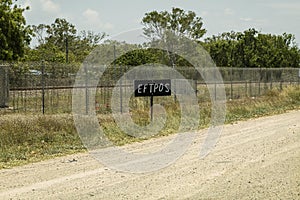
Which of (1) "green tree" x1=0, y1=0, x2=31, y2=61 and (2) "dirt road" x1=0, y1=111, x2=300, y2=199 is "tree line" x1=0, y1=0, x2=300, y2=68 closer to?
(1) "green tree" x1=0, y1=0, x2=31, y2=61

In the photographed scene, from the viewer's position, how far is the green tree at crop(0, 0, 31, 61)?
29.6 m

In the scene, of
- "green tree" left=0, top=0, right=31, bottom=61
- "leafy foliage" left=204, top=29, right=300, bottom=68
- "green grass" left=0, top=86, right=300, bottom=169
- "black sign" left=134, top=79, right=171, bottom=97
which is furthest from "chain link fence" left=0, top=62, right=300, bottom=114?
"leafy foliage" left=204, top=29, right=300, bottom=68

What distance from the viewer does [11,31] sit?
3034 centimetres

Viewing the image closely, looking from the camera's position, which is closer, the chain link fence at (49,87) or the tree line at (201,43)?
the chain link fence at (49,87)

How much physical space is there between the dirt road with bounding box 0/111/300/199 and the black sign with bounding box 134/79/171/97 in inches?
225

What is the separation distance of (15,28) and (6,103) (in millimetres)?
9938

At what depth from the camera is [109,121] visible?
56.7 ft

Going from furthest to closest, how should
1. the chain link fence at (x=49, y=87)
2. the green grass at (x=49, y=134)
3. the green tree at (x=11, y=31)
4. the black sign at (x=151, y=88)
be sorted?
the green tree at (x=11, y=31)
the chain link fence at (x=49, y=87)
the black sign at (x=151, y=88)
the green grass at (x=49, y=134)

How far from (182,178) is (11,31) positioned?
23.5 m

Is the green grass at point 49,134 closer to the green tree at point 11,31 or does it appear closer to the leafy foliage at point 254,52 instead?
the green tree at point 11,31

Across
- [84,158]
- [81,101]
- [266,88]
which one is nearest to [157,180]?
[84,158]

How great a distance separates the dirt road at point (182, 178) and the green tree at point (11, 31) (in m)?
19.0

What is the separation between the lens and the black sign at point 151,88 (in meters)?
18.3

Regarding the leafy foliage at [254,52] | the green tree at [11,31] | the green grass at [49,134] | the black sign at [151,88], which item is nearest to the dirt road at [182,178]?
the green grass at [49,134]
